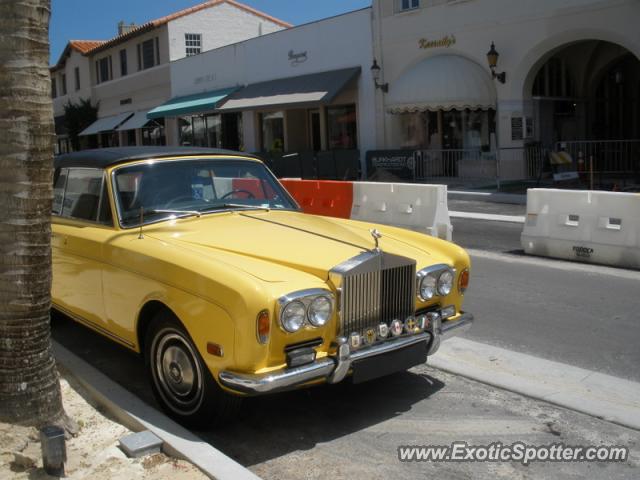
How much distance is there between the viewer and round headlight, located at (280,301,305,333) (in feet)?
12.2

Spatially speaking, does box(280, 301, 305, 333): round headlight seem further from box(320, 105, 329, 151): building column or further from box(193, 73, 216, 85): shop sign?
box(193, 73, 216, 85): shop sign

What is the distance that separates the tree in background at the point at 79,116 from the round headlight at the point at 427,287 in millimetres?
41806

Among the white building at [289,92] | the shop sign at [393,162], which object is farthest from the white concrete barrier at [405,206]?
the white building at [289,92]

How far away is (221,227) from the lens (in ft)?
15.8

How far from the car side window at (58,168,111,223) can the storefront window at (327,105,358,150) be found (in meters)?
19.1

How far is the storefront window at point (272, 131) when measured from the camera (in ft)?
90.6

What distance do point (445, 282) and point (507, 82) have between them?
15.7 meters

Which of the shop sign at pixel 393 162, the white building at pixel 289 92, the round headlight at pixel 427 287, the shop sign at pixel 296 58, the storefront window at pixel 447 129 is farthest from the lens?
the shop sign at pixel 296 58

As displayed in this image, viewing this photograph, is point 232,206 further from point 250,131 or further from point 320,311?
point 250,131

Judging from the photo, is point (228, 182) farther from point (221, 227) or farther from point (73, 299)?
point (73, 299)

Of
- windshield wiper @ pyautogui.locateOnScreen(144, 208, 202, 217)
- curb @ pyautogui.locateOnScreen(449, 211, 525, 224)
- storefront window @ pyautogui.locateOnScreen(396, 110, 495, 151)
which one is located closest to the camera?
windshield wiper @ pyautogui.locateOnScreen(144, 208, 202, 217)
